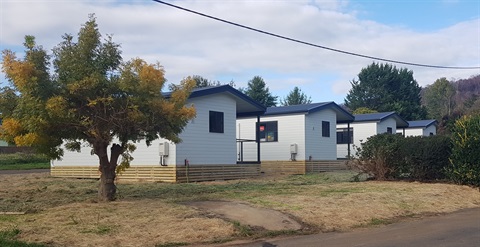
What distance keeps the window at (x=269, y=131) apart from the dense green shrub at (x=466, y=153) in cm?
1325

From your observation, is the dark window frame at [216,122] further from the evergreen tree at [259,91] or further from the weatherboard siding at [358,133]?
the evergreen tree at [259,91]

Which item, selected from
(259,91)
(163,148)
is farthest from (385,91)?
(163,148)

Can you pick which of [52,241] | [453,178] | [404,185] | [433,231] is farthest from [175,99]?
[453,178]

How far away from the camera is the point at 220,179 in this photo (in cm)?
2408

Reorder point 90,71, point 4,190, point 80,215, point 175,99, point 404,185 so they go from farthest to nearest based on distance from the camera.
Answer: point 404,185 < point 4,190 < point 175,99 < point 90,71 < point 80,215

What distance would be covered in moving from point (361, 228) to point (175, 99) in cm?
554

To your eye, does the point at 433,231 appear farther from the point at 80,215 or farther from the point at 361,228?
the point at 80,215

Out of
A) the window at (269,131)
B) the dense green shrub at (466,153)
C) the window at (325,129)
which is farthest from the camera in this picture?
the window at (325,129)

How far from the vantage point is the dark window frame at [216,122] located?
942 inches

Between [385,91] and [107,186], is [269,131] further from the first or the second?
[385,91]

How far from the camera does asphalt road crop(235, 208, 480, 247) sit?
1005 cm

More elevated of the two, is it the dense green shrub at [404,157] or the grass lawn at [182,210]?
the dense green shrub at [404,157]

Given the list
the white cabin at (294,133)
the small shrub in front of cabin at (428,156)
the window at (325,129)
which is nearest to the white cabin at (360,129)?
the white cabin at (294,133)

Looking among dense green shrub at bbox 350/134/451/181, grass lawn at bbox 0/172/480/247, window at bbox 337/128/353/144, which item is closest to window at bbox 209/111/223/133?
dense green shrub at bbox 350/134/451/181
